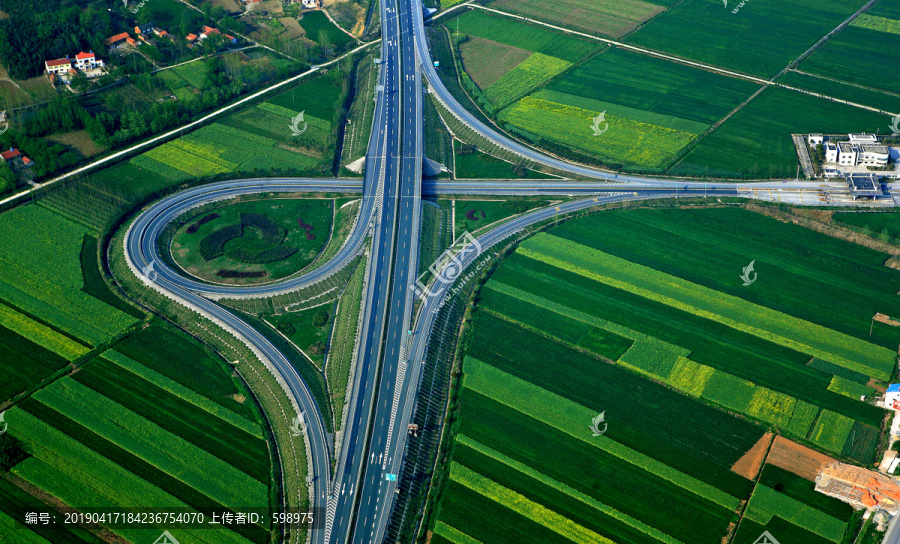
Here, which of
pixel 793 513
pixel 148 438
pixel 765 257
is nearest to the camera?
pixel 793 513

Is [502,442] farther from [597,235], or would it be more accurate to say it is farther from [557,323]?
[597,235]

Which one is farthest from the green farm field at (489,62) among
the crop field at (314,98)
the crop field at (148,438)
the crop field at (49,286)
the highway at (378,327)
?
the crop field at (148,438)

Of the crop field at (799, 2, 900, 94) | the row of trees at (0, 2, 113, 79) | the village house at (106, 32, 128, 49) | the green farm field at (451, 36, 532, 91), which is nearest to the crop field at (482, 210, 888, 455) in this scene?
the green farm field at (451, 36, 532, 91)

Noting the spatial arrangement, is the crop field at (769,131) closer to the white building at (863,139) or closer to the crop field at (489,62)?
the white building at (863,139)

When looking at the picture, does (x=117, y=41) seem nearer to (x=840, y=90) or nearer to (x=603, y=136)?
(x=603, y=136)

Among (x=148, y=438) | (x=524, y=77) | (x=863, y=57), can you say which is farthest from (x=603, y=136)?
(x=148, y=438)

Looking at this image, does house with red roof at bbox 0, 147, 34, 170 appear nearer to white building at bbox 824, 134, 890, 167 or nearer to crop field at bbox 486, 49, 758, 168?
crop field at bbox 486, 49, 758, 168
